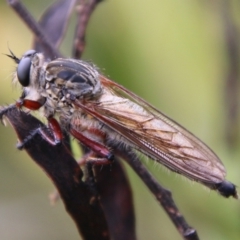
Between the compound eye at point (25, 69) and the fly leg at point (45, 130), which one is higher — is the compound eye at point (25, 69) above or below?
above

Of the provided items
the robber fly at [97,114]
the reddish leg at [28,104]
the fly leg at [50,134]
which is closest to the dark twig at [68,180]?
the fly leg at [50,134]

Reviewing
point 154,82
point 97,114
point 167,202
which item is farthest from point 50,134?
point 154,82

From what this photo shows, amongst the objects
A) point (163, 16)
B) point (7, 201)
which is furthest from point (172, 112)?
point (7, 201)

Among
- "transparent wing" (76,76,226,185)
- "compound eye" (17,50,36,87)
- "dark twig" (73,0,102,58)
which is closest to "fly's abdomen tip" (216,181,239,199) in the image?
"transparent wing" (76,76,226,185)

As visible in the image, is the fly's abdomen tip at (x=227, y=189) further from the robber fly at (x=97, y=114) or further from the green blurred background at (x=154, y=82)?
the green blurred background at (x=154, y=82)

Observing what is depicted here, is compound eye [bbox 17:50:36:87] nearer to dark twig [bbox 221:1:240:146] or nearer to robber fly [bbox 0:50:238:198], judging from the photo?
robber fly [bbox 0:50:238:198]

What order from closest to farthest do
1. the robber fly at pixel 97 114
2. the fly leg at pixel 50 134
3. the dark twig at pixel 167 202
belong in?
the fly leg at pixel 50 134, the dark twig at pixel 167 202, the robber fly at pixel 97 114

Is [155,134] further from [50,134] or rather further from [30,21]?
[30,21]
